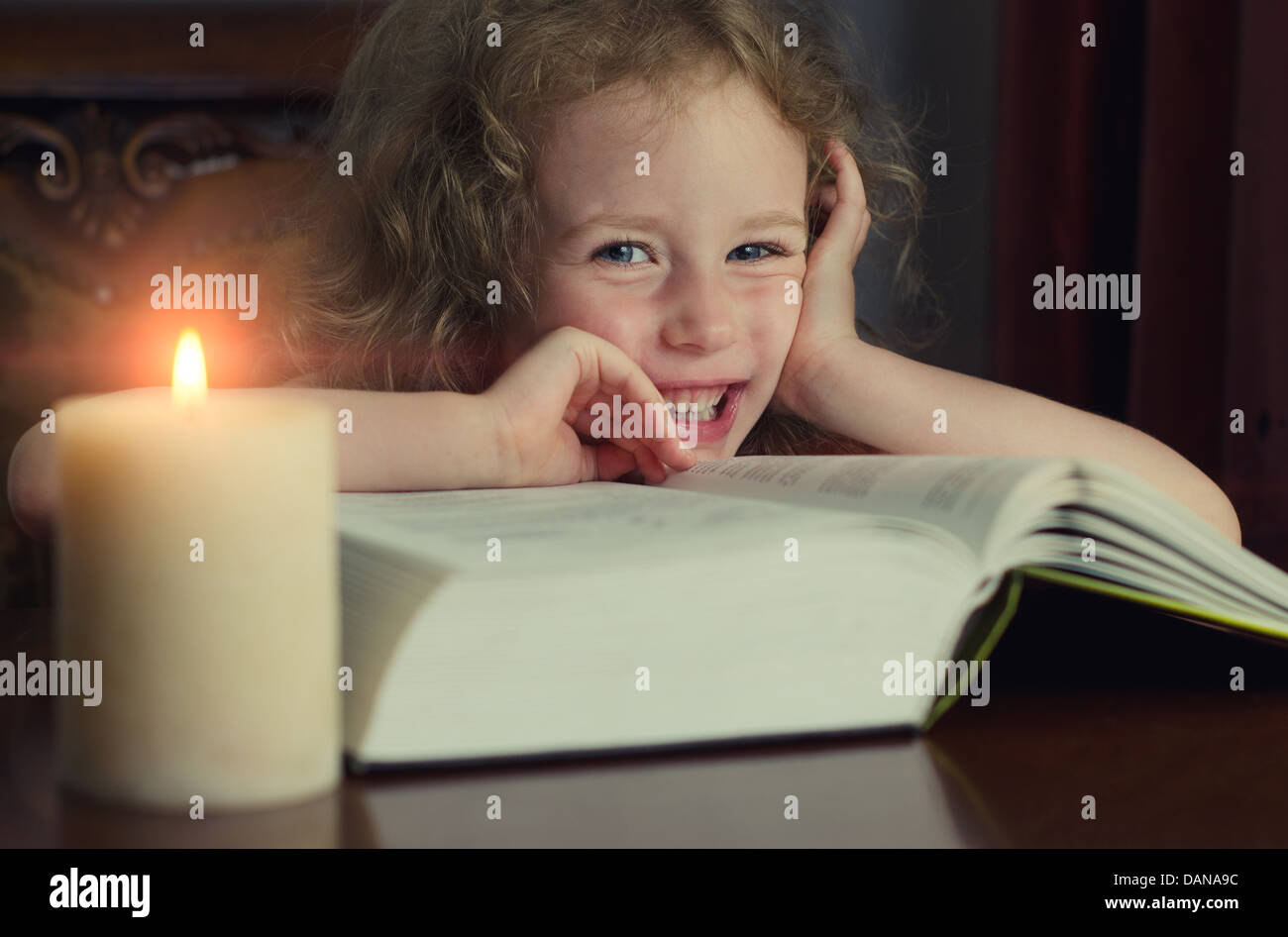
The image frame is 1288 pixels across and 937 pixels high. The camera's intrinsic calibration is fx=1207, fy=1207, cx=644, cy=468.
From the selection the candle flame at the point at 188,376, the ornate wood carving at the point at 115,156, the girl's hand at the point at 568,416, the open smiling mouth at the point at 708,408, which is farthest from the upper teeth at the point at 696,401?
the ornate wood carving at the point at 115,156

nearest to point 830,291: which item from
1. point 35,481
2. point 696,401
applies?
point 696,401

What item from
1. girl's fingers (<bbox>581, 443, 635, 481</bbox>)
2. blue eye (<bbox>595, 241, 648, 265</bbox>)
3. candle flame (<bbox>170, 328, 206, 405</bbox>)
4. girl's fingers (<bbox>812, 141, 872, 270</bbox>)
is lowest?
candle flame (<bbox>170, 328, 206, 405</bbox>)

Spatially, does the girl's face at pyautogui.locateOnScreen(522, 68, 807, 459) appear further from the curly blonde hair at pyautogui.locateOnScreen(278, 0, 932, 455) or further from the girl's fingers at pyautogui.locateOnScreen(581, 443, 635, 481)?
the girl's fingers at pyautogui.locateOnScreen(581, 443, 635, 481)

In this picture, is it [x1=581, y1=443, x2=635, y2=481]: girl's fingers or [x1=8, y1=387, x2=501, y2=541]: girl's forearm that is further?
[x1=581, y1=443, x2=635, y2=481]: girl's fingers

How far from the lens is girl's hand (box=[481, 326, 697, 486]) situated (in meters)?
0.75

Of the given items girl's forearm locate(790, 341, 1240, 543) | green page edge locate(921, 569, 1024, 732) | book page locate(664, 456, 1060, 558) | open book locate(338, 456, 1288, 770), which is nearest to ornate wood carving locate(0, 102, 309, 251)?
girl's forearm locate(790, 341, 1240, 543)

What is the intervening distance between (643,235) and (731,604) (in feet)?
2.31

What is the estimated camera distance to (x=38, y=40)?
68.7 inches

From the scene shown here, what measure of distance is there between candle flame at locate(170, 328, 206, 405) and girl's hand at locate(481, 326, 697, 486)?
14.0 inches

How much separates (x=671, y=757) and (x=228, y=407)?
19 centimetres

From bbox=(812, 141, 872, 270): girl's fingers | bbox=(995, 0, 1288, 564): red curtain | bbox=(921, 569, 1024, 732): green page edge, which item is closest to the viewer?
bbox=(921, 569, 1024, 732): green page edge

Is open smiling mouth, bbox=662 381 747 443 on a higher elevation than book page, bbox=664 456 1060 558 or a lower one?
higher

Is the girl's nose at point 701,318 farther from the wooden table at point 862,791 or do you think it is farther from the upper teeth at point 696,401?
the wooden table at point 862,791

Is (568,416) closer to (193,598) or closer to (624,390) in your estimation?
(624,390)
